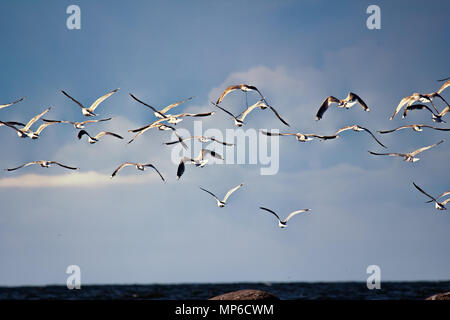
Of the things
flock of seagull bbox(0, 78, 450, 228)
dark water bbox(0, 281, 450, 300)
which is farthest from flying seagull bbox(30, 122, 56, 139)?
dark water bbox(0, 281, 450, 300)

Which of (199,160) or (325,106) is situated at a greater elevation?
(325,106)

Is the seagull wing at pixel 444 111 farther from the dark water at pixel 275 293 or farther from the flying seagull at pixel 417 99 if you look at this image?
the dark water at pixel 275 293

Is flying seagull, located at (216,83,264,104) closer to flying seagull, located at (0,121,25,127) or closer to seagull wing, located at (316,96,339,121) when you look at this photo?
seagull wing, located at (316,96,339,121)

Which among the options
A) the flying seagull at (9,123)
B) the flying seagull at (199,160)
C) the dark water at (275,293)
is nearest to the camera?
the flying seagull at (199,160)

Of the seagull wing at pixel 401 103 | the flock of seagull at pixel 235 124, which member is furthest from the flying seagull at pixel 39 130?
the seagull wing at pixel 401 103

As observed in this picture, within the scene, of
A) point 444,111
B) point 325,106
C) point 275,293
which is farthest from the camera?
point 275,293

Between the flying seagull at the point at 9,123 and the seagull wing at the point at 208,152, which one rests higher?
the flying seagull at the point at 9,123

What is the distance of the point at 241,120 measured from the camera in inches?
906

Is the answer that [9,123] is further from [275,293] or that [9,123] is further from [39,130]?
[275,293]

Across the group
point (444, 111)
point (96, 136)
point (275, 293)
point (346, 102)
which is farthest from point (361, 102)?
point (275, 293)

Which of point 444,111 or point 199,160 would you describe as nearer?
point 199,160

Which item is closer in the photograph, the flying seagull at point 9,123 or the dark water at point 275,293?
the flying seagull at point 9,123
